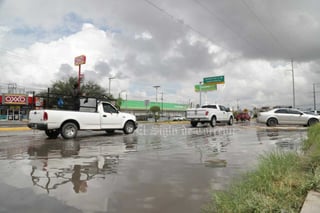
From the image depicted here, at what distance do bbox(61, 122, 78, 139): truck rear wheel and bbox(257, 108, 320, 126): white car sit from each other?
15.5m

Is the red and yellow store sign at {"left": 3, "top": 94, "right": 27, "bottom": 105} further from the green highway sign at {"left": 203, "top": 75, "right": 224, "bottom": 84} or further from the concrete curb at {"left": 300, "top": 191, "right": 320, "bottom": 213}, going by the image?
the concrete curb at {"left": 300, "top": 191, "right": 320, "bottom": 213}

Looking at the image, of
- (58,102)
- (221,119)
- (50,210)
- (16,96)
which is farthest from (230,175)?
(16,96)

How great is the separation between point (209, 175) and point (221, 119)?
17.6 meters

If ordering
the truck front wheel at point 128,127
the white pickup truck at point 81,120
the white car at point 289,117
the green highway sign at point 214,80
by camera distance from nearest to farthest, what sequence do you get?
the white pickup truck at point 81,120 < the truck front wheel at point 128,127 < the white car at point 289,117 < the green highway sign at point 214,80

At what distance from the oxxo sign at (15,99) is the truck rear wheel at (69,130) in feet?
142

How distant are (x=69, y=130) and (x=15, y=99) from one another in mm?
44710

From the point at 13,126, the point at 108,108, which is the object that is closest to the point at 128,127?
the point at 108,108

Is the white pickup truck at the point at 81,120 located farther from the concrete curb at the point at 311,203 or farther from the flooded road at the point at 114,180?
the concrete curb at the point at 311,203

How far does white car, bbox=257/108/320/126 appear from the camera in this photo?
2011cm

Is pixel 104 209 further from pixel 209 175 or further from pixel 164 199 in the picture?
→ pixel 209 175

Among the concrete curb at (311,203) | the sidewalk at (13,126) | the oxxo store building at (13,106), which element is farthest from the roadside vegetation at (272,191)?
the oxxo store building at (13,106)

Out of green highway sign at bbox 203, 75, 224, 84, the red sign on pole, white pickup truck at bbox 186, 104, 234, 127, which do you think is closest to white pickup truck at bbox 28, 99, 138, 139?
white pickup truck at bbox 186, 104, 234, 127

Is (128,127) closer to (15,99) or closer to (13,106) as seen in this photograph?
(15,99)

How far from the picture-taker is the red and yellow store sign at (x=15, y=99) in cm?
4831
